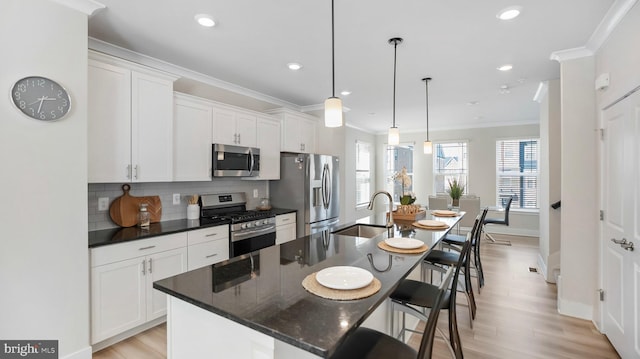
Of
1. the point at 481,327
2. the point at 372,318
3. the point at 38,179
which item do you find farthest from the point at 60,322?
the point at 481,327

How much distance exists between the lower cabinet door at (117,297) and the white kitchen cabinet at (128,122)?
0.73 metres

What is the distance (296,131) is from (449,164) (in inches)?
183

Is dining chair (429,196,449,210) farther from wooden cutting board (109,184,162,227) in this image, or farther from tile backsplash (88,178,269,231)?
wooden cutting board (109,184,162,227)

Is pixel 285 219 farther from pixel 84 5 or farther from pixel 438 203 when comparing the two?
pixel 438 203

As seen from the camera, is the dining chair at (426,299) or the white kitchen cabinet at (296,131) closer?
the dining chair at (426,299)

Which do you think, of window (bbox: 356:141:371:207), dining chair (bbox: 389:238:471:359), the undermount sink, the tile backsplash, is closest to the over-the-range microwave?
the tile backsplash

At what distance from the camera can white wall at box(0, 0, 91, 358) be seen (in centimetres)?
184

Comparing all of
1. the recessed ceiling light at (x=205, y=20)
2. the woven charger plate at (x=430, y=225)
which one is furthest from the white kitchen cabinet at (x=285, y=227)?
the recessed ceiling light at (x=205, y=20)

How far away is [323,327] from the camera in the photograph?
963 millimetres

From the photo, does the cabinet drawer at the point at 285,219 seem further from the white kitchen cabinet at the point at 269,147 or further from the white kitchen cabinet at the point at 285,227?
the white kitchen cabinet at the point at 269,147

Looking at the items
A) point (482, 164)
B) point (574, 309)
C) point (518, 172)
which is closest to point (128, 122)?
point (574, 309)

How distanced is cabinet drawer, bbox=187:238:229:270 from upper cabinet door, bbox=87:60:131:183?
35.3 inches

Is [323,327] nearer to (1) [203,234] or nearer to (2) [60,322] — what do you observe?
(2) [60,322]

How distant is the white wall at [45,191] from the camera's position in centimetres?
184
